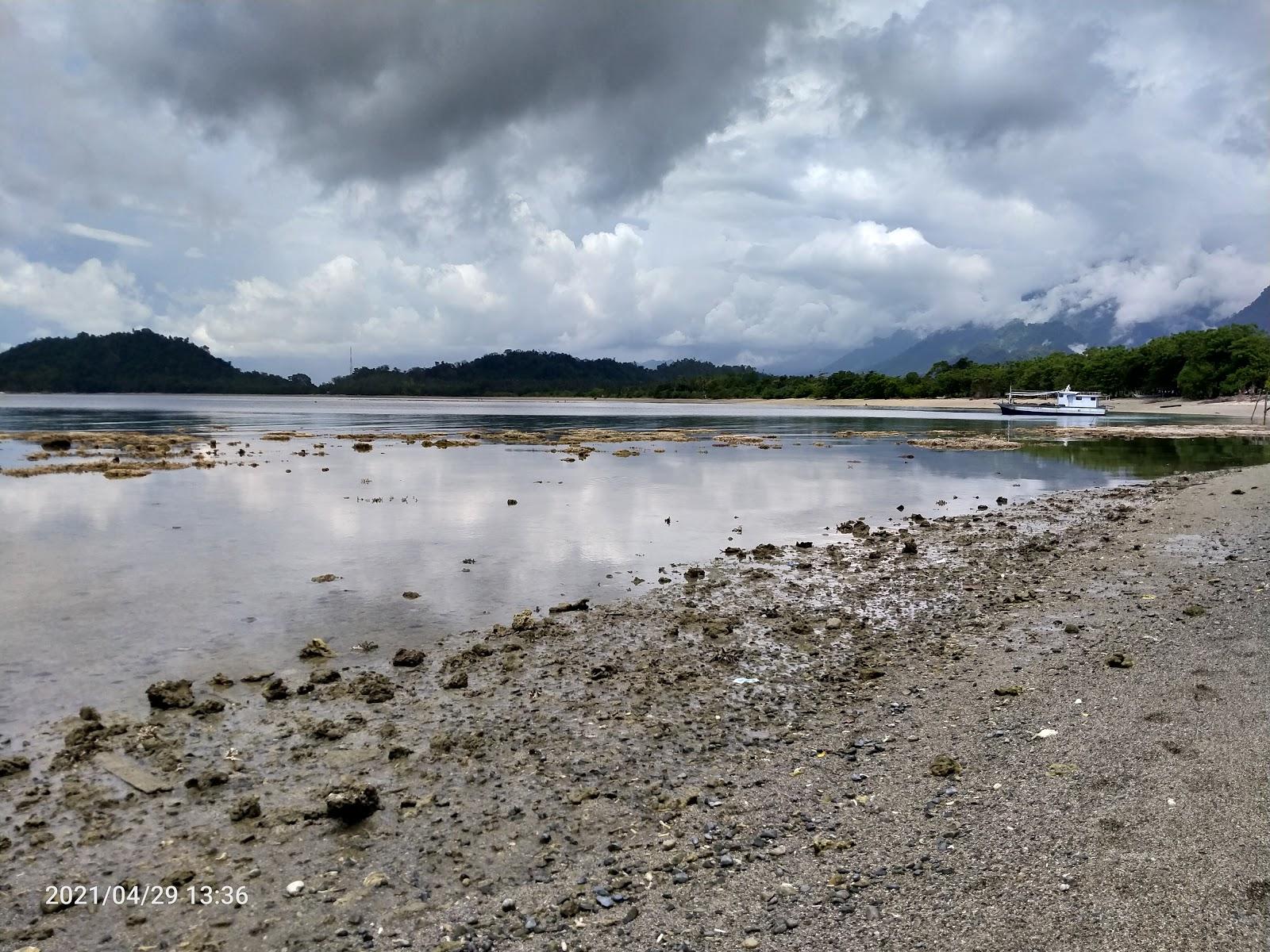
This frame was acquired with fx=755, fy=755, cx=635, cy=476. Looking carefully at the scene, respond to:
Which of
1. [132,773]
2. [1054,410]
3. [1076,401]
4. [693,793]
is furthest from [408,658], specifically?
[1076,401]

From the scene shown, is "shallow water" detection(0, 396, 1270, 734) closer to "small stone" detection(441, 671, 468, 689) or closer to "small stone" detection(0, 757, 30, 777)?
"small stone" detection(0, 757, 30, 777)

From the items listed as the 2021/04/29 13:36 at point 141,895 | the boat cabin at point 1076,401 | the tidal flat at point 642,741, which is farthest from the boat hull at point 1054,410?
the 2021/04/29 13:36 at point 141,895

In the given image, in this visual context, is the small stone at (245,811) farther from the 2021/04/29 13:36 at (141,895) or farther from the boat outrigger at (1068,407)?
the boat outrigger at (1068,407)

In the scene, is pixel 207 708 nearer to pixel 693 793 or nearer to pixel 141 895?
pixel 141 895

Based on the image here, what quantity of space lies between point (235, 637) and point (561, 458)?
39.0 m

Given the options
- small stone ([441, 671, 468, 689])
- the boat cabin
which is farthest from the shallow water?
the boat cabin

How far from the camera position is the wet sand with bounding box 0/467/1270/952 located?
568cm

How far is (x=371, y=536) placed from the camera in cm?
2409

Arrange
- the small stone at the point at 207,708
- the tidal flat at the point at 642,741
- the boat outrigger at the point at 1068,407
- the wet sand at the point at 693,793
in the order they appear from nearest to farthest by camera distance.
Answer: the wet sand at the point at 693,793 < the tidal flat at the point at 642,741 < the small stone at the point at 207,708 < the boat outrigger at the point at 1068,407

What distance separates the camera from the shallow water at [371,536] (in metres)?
13.7

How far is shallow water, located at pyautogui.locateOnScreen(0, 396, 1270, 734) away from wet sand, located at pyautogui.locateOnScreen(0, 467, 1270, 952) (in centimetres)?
168

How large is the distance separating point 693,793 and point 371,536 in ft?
61.1

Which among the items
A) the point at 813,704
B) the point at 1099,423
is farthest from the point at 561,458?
the point at 1099,423

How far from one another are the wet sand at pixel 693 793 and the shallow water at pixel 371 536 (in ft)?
5.52
